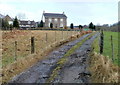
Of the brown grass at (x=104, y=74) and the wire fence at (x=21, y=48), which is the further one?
the wire fence at (x=21, y=48)

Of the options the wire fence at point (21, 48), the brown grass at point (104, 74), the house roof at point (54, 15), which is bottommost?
the brown grass at point (104, 74)

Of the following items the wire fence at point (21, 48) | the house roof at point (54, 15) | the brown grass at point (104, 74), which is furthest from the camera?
the house roof at point (54, 15)

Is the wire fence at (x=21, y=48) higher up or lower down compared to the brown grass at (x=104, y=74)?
higher up

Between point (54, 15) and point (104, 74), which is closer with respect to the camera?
point (104, 74)

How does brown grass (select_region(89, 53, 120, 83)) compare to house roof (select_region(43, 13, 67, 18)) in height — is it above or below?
below

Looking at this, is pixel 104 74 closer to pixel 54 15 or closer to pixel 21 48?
pixel 21 48

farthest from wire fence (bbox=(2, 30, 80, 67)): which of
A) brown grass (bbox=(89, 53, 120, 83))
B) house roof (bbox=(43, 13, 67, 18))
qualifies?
house roof (bbox=(43, 13, 67, 18))

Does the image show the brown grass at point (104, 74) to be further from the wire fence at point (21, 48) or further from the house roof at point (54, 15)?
the house roof at point (54, 15)

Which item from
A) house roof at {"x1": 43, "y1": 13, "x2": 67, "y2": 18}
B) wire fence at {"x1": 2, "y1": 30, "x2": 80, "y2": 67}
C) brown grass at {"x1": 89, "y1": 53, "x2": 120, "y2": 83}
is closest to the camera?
brown grass at {"x1": 89, "y1": 53, "x2": 120, "y2": 83}

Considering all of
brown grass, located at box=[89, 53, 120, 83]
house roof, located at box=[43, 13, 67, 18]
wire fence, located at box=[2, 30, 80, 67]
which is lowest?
brown grass, located at box=[89, 53, 120, 83]

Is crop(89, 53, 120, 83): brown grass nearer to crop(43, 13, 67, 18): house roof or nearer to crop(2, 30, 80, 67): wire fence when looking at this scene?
crop(2, 30, 80, 67): wire fence

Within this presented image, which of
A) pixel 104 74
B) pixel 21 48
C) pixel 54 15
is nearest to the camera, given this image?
pixel 104 74

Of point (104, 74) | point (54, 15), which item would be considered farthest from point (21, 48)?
point (54, 15)

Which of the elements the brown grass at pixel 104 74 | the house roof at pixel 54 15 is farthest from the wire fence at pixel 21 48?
the house roof at pixel 54 15
